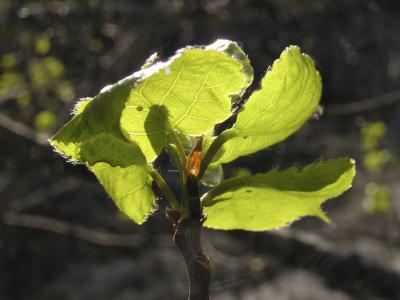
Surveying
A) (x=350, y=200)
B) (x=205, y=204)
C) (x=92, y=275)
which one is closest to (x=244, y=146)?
(x=205, y=204)

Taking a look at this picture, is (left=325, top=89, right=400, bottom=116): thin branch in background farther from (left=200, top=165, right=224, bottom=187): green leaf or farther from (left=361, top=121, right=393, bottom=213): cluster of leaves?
(left=200, top=165, right=224, bottom=187): green leaf

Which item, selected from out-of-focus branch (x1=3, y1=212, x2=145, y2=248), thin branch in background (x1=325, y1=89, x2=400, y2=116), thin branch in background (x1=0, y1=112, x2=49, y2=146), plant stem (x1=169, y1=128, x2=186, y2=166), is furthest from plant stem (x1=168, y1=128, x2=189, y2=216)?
thin branch in background (x1=325, y1=89, x2=400, y2=116)

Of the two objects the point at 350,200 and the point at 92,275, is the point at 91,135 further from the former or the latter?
the point at 350,200

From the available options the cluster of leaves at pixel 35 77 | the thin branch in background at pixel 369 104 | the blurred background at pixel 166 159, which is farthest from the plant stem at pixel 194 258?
the thin branch in background at pixel 369 104

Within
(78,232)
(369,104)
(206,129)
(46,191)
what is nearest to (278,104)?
(206,129)

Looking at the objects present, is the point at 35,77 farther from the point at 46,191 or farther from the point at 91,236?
the point at 91,236
